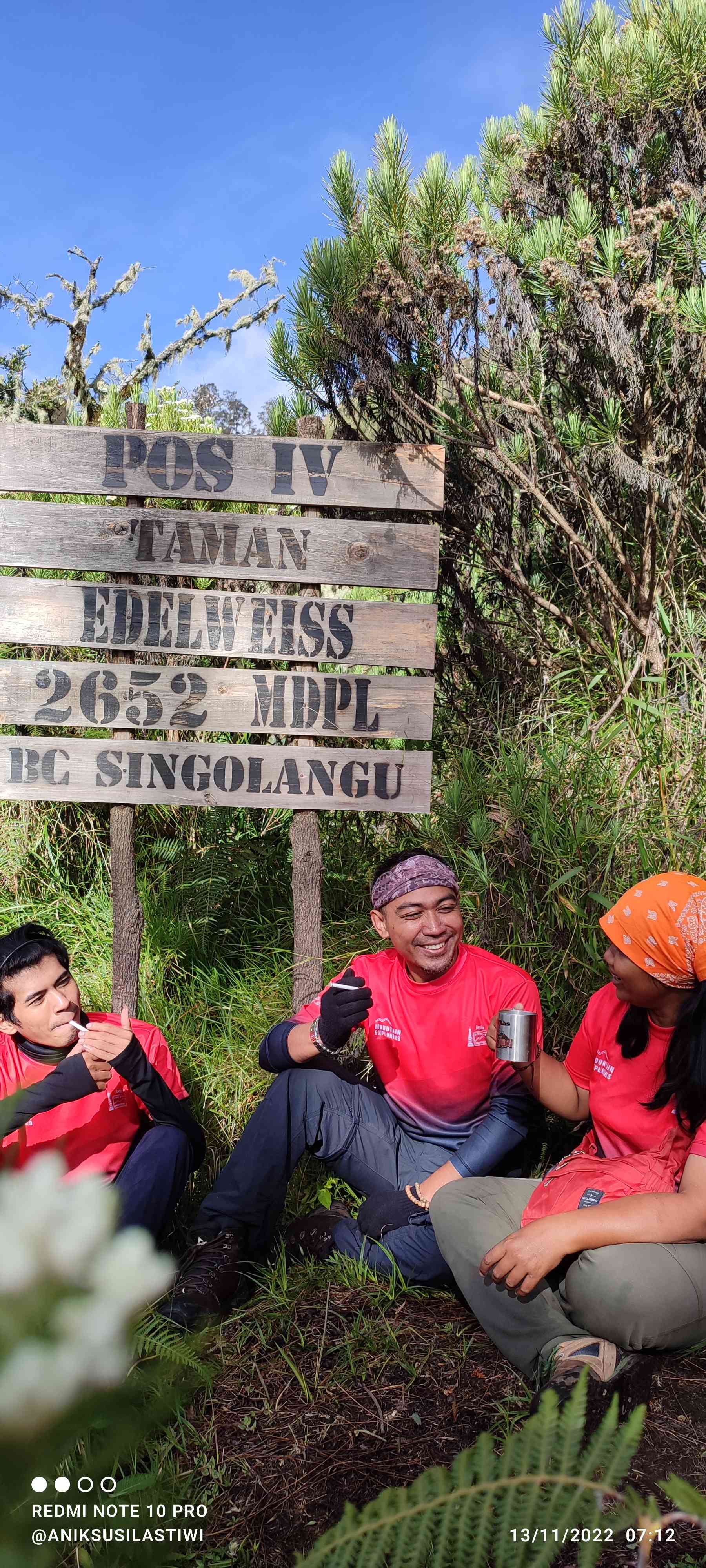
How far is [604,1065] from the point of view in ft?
8.21

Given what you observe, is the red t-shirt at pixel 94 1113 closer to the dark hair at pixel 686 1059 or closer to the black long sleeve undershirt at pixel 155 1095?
the black long sleeve undershirt at pixel 155 1095

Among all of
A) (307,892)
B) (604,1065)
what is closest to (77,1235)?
(604,1065)

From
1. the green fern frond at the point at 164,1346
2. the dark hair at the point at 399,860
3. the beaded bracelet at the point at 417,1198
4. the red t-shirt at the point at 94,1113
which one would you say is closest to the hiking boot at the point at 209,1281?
the red t-shirt at the point at 94,1113

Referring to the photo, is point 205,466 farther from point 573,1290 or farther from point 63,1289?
point 63,1289

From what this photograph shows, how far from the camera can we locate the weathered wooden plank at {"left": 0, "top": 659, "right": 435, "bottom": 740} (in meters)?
3.37

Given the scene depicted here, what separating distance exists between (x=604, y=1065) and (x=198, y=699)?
1677 millimetres

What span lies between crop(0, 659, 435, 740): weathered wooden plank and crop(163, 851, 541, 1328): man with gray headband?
25.4 inches

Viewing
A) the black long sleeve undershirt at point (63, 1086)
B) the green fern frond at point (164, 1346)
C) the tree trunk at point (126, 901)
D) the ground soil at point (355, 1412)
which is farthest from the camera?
the tree trunk at point (126, 901)

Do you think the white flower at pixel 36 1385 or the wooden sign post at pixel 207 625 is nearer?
the white flower at pixel 36 1385

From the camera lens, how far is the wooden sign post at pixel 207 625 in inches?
132

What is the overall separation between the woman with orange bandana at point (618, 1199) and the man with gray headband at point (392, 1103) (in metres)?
0.21

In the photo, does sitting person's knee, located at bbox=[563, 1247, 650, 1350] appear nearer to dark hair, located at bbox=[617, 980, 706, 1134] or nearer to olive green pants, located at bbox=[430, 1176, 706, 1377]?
olive green pants, located at bbox=[430, 1176, 706, 1377]

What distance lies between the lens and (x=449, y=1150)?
2887 mm

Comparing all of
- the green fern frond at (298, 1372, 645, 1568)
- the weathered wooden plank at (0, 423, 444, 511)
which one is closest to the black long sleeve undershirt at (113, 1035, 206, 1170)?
the weathered wooden plank at (0, 423, 444, 511)
